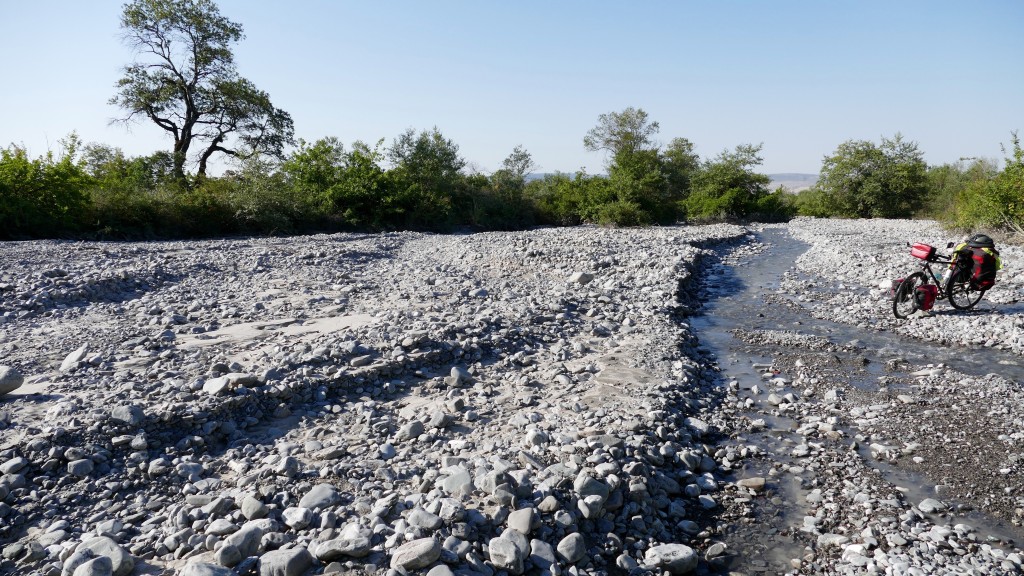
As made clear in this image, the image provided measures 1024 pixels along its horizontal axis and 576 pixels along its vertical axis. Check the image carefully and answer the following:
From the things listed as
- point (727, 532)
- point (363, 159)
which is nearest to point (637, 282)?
point (727, 532)

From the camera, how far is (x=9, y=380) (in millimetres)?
5566

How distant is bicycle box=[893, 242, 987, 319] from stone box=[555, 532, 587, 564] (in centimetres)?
847

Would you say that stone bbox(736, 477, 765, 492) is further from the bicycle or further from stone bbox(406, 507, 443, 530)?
the bicycle

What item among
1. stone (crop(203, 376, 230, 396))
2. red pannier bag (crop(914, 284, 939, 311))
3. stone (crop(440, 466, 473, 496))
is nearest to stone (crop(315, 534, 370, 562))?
stone (crop(440, 466, 473, 496))

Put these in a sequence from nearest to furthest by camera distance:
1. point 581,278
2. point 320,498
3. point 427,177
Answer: point 320,498 < point 581,278 < point 427,177

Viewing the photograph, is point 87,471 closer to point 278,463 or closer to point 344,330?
point 278,463

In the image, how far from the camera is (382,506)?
12.5ft

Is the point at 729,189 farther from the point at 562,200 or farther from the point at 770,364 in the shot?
the point at 770,364

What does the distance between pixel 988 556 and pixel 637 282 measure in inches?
350

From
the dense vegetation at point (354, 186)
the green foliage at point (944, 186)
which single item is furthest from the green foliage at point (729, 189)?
the green foliage at point (944, 186)

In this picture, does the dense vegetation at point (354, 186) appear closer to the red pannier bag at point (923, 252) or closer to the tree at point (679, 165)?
the tree at point (679, 165)

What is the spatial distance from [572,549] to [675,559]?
0.68 metres

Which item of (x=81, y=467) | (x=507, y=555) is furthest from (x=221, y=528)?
(x=507, y=555)

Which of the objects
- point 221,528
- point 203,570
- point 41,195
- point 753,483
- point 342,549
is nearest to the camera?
point 203,570
